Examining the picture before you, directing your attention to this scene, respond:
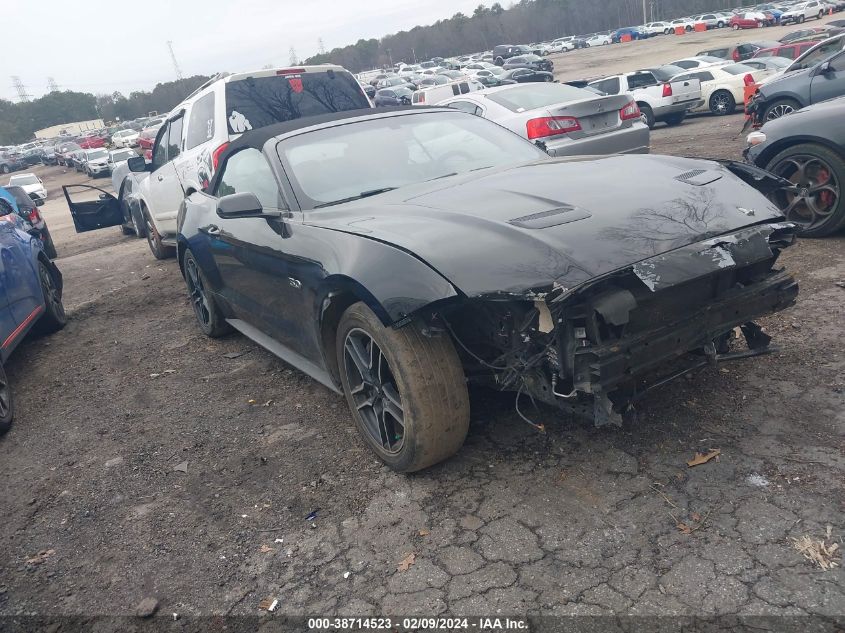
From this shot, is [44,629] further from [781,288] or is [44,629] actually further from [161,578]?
[781,288]

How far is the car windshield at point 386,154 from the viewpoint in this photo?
3830 millimetres

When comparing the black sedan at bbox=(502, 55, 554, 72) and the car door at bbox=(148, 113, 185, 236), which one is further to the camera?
the black sedan at bbox=(502, 55, 554, 72)

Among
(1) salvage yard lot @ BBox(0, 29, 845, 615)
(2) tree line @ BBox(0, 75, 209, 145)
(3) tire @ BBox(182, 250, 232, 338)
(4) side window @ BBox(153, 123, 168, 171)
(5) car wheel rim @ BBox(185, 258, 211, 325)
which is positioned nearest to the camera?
(1) salvage yard lot @ BBox(0, 29, 845, 615)

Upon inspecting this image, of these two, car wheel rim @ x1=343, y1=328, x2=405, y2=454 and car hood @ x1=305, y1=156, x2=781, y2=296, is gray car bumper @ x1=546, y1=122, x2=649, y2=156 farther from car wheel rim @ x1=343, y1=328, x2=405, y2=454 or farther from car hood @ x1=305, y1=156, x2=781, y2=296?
car wheel rim @ x1=343, y1=328, x2=405, y2=454

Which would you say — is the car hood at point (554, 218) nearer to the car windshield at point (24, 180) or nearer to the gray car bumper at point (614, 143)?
the gray car bumper at point (614, 143)

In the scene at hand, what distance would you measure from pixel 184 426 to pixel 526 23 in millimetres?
115919

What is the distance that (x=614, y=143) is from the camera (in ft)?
25.8

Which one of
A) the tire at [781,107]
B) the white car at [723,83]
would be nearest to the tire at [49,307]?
the tire at [781,107]

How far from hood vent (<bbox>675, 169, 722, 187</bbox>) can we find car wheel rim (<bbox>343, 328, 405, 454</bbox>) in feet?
5.52

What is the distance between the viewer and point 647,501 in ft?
9.05

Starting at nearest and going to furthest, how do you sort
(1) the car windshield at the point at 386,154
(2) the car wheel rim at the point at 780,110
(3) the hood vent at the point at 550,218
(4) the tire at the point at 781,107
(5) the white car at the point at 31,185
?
(3) the hood vent at the point at 550,218 < (1) the car windshield at the point at 386,154 < (4) the tire at the point at 781,107 < (2) the car wheel rim at the point at 780,110 < (5) the white car at the point at 31,185

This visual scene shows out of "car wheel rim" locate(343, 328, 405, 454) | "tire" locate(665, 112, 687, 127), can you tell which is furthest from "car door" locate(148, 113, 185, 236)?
"tire" locate(665, 112, 687, 127)

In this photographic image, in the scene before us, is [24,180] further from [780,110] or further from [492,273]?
[492,273]

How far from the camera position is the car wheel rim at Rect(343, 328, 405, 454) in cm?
315
